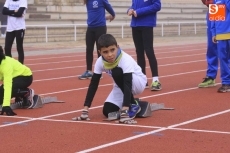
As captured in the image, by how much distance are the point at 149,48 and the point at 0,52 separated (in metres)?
2.99

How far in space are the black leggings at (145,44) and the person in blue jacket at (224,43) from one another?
1.03 metres

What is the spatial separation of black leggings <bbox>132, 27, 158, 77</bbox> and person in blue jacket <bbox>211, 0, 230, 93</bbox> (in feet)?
3.37

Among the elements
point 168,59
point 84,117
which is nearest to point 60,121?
point 84,117

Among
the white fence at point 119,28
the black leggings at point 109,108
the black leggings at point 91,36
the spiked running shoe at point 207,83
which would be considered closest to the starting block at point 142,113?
the black leggings at point 109,108

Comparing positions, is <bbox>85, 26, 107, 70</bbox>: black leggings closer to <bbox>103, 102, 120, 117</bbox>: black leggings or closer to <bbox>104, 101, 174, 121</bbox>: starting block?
<bbox>104, 101, 174, 121</bbox>: starting block

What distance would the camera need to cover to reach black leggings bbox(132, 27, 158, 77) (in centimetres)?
1049

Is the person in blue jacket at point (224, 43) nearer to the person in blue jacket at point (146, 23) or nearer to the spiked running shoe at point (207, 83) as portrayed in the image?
the spiked running shoe at point (207, 83)

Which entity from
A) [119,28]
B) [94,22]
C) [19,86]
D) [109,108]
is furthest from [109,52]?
[119,28]

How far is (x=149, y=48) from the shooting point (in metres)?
10.5

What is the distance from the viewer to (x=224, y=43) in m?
10.0

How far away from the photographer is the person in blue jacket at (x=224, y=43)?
992cm

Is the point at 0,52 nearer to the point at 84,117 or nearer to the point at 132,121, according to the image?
the point at 84,117

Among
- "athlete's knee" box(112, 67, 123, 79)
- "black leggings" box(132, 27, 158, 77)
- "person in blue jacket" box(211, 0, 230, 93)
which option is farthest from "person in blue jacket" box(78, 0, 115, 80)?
"athlete's knee" box(112, 67, 123, 79)

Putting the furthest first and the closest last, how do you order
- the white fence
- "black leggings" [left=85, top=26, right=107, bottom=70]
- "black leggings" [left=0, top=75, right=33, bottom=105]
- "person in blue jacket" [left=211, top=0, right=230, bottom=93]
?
the white fence, "black leggings" [left=85, top=26, right=107, bottom=70], "person in blue jacket" [left=211, top=0, right=230, bottom=93], "black leggings" [left=0, top=75, right=33, bottom=105]
